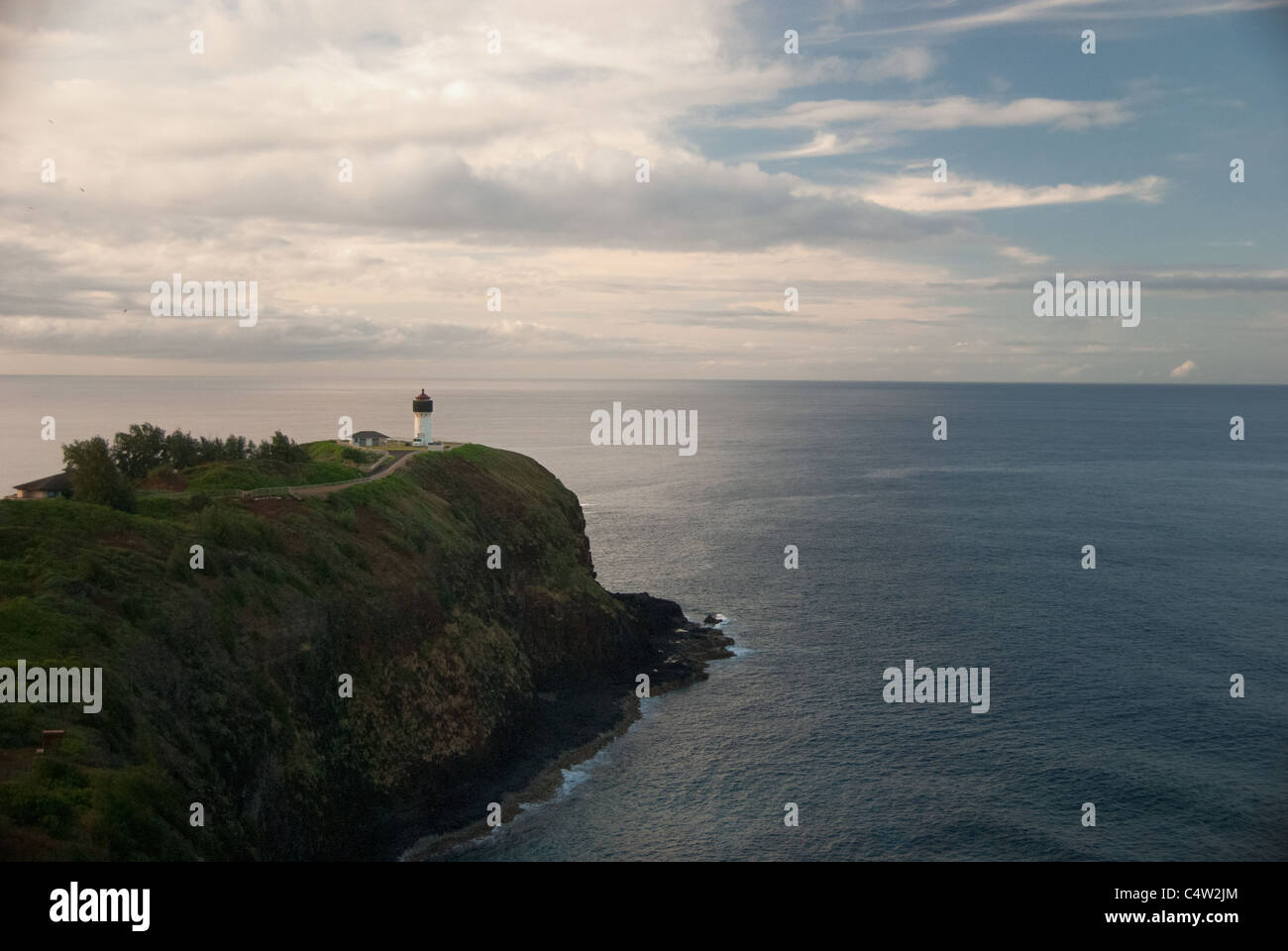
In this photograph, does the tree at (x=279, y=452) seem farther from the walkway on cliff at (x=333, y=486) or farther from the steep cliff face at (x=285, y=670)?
the steep cliff face at (x=285, y=670)

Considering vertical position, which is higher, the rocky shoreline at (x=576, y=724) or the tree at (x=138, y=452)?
the tree at (x=138, y=452)

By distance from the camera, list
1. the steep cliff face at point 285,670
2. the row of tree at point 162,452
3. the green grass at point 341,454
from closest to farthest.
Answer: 1. the steep cliff face at point 285,670
2. the row of tree at point 162,452
3. the green grass at point 341,454

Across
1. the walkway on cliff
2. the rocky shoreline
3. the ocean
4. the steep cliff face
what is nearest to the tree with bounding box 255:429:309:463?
the walkway on cliff

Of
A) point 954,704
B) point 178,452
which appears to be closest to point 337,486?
point 178,452

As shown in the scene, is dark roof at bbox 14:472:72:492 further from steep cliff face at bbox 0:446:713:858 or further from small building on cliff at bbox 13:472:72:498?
steep cliff face at bbox 0:446:713:858

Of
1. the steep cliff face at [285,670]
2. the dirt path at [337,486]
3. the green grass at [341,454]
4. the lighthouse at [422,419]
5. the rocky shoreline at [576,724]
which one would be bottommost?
the rocky shoreline at [576,724]

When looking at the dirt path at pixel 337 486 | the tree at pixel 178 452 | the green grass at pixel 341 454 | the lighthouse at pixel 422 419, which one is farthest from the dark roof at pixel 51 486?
the lighthouse at pixel 422 419

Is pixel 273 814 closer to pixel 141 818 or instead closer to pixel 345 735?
pixel 345 735
